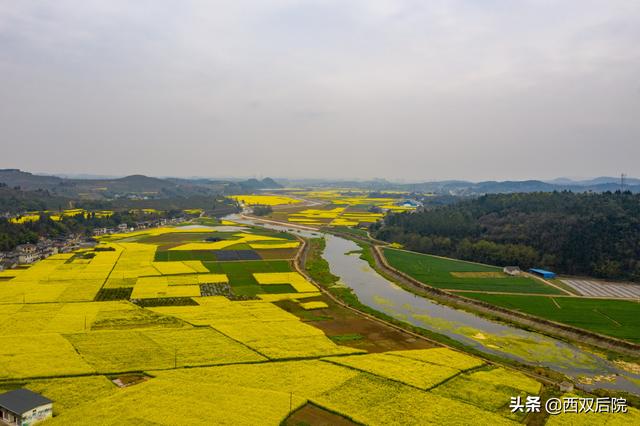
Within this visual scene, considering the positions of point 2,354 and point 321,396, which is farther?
point 2,354

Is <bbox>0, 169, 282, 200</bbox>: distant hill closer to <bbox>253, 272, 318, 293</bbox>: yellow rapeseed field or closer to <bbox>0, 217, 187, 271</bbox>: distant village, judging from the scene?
<bbox>0, 217, 187, 271</bbox>: distant village

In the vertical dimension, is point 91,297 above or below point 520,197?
below

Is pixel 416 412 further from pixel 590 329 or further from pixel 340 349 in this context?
pixel 590 329

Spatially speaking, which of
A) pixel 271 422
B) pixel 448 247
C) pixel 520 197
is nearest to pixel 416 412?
pixel 271 422

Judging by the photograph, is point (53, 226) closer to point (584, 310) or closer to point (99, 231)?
point (99, 231)

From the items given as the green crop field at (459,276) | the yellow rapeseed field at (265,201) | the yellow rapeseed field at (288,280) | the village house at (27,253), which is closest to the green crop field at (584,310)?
the green crop field at (459,276)
